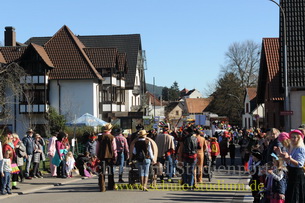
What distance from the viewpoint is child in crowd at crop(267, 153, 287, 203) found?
9.53 m

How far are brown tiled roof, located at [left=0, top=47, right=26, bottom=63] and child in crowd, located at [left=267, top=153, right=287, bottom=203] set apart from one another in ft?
139

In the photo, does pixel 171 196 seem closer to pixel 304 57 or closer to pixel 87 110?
pixel 304 57

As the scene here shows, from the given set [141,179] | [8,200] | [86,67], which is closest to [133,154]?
[141,179]

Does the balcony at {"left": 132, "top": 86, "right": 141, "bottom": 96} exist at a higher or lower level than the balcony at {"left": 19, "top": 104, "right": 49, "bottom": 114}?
higher

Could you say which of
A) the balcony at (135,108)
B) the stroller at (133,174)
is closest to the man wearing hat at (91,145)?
the stroller at (133,174)

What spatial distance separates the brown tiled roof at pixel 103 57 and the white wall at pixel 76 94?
2.61m

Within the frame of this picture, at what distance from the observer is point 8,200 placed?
13492 millimetres

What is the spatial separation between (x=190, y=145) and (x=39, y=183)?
5603 mm

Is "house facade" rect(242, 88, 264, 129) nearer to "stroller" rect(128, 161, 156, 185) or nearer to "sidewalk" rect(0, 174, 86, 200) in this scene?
"sidewalk" rect(0, 174, 86, 200)

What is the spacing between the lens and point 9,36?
181 feet

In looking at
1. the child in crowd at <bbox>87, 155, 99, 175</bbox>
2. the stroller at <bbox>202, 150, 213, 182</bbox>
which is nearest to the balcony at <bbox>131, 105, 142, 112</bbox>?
the child in crowd at <bbox>87, 155, 99, 175</bbox>

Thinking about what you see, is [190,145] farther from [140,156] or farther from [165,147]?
[165,147]

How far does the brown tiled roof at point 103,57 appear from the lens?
51.8 metres

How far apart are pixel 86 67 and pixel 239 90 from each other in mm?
36863
